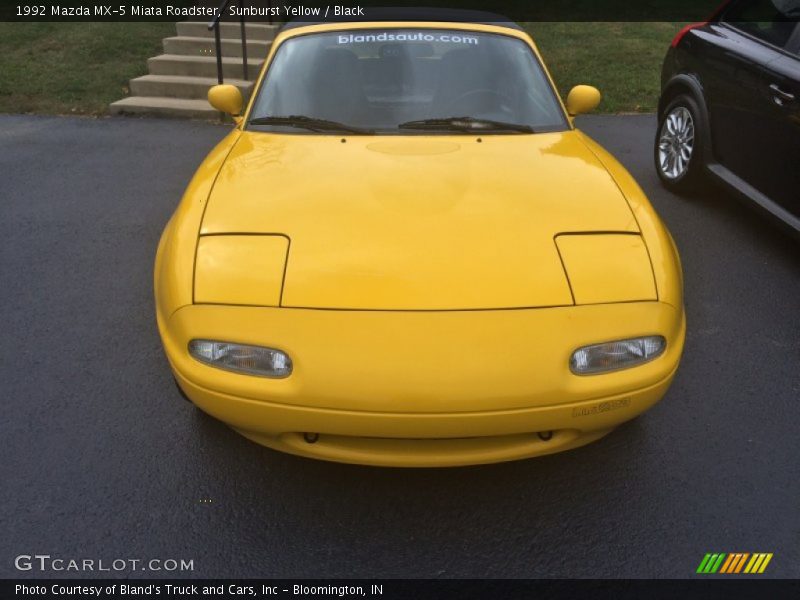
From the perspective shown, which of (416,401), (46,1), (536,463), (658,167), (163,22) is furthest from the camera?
(46,1)

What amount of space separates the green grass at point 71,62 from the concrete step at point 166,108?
0.26m

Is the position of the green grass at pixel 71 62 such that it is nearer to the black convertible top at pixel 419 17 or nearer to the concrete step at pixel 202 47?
the concrete step at pixel 202 47

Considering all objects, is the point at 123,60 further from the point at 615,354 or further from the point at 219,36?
the point at 615,354

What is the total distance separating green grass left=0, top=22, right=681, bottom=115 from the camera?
28.3 feet

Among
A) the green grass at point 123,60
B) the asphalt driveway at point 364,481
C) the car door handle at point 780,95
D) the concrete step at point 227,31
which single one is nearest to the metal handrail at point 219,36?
the concrete step at point 227,31

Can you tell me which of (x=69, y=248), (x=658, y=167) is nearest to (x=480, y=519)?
(x=69, y=248)

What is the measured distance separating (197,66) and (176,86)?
1.53 ft

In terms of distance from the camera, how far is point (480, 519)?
93.7 inches

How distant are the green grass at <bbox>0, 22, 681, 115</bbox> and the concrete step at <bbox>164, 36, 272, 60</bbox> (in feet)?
2.12

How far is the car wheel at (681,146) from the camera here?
5137 millimetres

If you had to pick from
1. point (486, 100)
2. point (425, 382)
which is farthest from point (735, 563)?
point (486, 100)

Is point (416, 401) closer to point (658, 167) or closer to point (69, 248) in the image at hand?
point (69, 248)

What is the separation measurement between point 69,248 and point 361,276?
3.01 m

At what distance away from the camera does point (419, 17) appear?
12.4 feet
